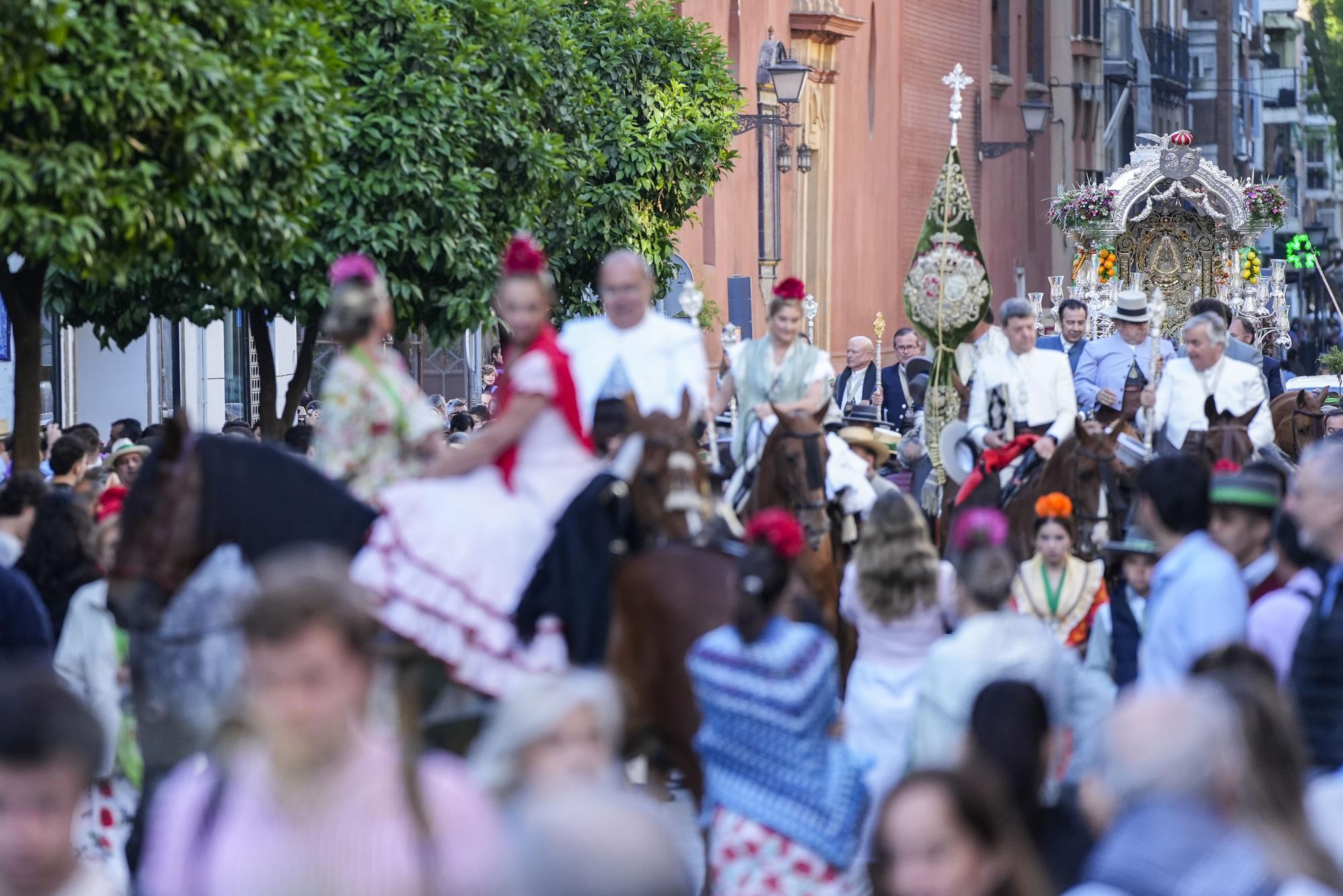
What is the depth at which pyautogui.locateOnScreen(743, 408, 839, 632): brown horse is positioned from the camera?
11.8m

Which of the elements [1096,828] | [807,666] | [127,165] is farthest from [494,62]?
[1096,828]

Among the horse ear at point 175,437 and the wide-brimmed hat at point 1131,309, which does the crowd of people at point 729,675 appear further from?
the wide-brimmed hat at point 1131,309

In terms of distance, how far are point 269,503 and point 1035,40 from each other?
53884mm

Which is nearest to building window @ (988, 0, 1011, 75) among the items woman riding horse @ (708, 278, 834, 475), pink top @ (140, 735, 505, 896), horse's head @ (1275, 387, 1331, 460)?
horse's head @ (1275, 387, 1331, 460)

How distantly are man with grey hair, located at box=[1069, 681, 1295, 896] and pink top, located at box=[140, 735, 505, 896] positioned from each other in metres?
1.09

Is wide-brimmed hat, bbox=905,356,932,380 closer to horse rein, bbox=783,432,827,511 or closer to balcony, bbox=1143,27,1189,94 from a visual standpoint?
horse rein, bbox=783,432,827,511

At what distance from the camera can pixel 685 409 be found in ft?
30.1

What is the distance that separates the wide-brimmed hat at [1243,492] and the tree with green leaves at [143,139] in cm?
762

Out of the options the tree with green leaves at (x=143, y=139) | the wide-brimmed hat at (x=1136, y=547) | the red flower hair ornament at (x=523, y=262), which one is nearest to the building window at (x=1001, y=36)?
the tree with green leaves at (x=143, y=139)

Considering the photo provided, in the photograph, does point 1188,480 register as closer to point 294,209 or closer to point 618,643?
point 618,643

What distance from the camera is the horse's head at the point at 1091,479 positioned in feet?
42.7

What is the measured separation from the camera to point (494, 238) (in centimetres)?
2155

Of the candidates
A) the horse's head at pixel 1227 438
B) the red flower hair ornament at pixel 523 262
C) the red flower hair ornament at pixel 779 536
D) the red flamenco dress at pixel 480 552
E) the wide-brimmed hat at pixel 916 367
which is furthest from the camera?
the wide-brimmed hat at pixel 916 367

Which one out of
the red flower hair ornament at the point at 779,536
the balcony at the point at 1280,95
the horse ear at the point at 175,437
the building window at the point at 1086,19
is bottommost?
the red flower hair ornament at the point at 779,536
